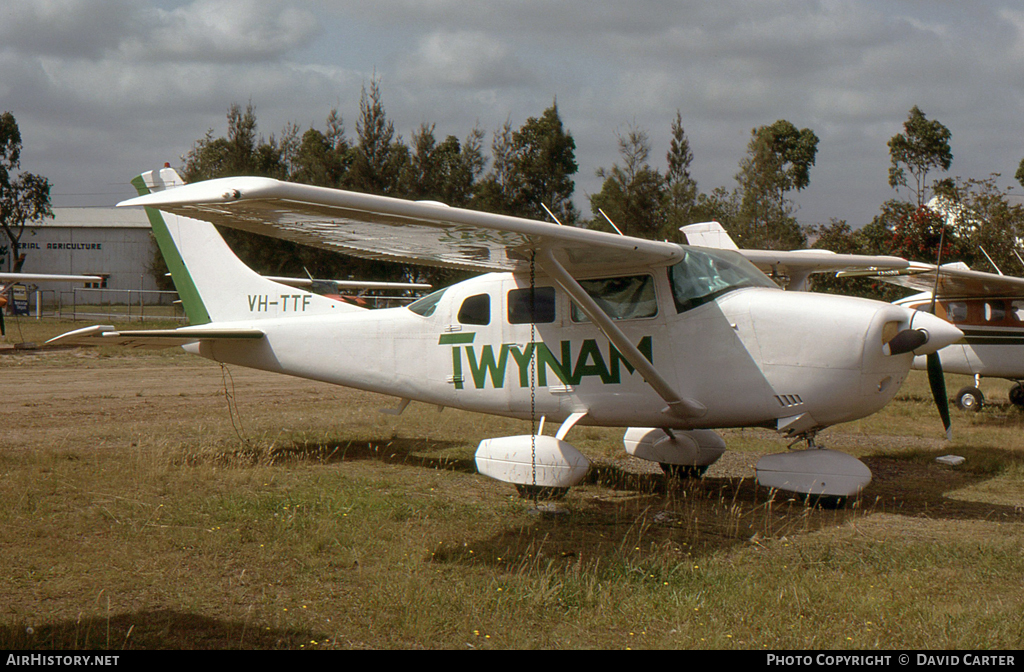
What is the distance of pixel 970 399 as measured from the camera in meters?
15.0

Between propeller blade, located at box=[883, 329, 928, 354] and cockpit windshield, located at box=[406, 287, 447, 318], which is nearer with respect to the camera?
propeller blade, located at box=[883, 329, 928, 354]

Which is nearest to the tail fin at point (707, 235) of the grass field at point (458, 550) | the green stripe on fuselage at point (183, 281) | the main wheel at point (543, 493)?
the grass field at point (458, 550)

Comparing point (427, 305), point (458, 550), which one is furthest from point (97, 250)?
point (458, 550)

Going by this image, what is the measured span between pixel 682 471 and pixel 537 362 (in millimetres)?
2139

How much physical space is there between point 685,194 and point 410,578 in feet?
106

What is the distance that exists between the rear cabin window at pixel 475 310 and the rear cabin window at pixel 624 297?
1026mm

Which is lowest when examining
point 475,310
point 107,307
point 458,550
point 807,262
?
point 107,307

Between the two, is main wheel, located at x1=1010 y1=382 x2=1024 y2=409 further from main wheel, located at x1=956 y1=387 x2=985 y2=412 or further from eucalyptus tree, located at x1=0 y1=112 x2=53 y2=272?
eucalyptus tree, located at x1=0 y1=112 x2=53 y2=272

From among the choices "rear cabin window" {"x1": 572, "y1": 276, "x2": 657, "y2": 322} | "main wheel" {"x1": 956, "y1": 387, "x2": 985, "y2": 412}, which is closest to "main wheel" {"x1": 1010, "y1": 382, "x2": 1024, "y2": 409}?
"main wheel" {"x1": 956, "y1": 387, "x2": 985, "y2": 412}

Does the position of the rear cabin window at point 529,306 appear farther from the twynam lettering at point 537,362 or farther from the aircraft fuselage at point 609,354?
the twynam lettering at point 537,362

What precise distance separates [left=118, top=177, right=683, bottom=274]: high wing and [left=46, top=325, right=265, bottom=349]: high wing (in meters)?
2.83

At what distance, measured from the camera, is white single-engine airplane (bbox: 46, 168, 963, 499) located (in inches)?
248

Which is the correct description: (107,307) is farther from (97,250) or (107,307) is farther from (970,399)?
(970,399)

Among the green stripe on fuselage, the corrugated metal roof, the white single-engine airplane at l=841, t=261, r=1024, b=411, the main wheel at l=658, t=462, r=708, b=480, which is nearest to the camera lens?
the main wheel at l=658, t=462, r=708, b=480
